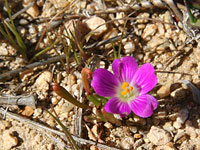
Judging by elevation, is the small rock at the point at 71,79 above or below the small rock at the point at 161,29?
below

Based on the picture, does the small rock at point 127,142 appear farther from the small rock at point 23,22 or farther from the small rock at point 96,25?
the small rock at point 23,22

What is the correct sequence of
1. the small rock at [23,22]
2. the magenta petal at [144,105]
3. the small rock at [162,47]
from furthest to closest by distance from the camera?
the small rock at [23,22] → the small rock at [162,47] → the magenta petal at [144,105]

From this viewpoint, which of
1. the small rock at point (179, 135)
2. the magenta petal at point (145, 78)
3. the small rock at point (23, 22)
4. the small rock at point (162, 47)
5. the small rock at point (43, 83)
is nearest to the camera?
the magenta petal at point (145, 78)

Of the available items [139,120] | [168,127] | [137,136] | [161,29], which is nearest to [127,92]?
[139,120]

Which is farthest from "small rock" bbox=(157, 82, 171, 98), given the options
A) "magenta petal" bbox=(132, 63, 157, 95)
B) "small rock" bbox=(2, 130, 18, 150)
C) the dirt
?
"small rock" bbox=(2, 130, 18, 150)

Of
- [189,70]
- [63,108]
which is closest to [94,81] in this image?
[63,108]

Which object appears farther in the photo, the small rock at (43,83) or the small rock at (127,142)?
the small rock at (43,83)

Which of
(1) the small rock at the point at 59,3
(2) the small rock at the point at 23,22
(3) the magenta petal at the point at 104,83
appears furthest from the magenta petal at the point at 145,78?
(2) the small rock at the point at 23,22

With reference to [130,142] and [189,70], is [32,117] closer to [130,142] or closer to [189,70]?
[130,142]
